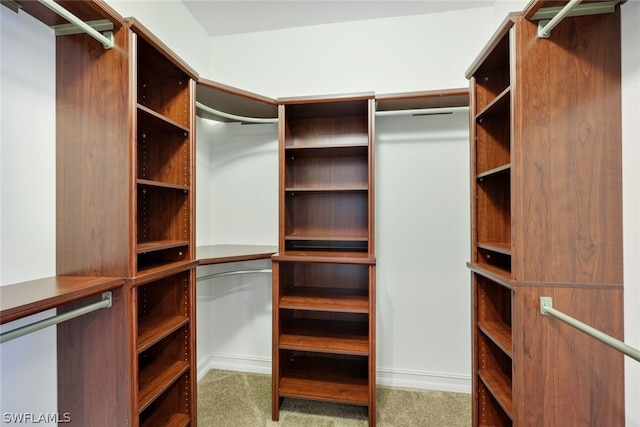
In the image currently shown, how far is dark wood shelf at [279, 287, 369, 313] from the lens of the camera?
1881mm

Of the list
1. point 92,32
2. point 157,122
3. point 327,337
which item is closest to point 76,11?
point 92,32

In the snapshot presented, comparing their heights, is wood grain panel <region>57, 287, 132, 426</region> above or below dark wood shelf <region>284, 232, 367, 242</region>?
below

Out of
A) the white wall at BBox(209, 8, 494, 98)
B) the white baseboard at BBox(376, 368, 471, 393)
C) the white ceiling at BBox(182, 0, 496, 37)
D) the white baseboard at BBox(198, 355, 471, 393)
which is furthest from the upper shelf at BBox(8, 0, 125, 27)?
the white baseboard at BBox(376, 368, 471, 393)

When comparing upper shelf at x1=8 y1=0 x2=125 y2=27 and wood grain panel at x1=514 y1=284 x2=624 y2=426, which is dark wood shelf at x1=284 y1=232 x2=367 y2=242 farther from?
upper shelf at x1=8 y1=0 x2=125 y2=27

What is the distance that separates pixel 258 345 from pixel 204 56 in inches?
97.1

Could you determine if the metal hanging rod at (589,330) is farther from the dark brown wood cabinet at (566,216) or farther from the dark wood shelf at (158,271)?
the dark wood shelf at (158,271)

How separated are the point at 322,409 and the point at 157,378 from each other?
1.12 meters

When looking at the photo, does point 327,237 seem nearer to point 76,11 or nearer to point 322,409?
point 322,409

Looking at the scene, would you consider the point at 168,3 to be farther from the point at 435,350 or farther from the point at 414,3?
the point at 435,350

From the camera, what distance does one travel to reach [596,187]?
117 cm

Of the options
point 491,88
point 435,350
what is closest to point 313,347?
point 435,350

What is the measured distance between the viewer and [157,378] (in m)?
1.53

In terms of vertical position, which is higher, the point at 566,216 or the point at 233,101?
the point at 233,101

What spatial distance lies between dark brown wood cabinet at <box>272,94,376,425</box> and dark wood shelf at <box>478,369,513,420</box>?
0.61 metres
